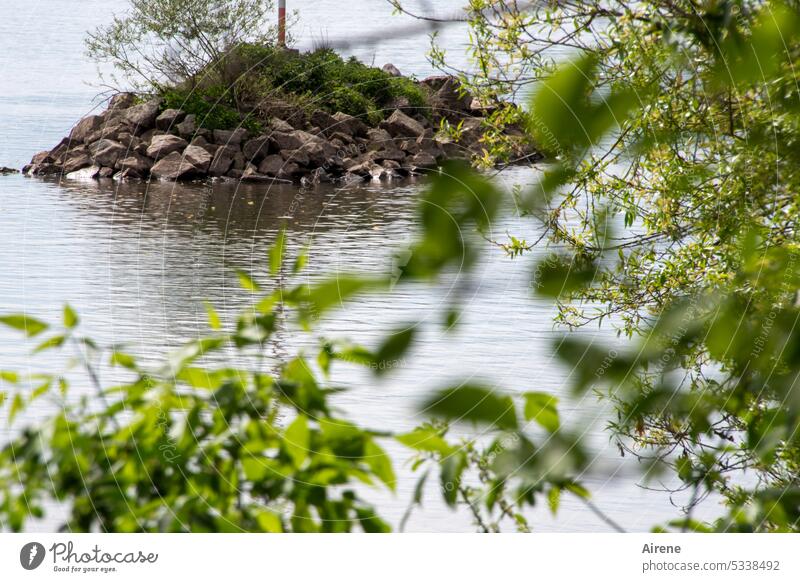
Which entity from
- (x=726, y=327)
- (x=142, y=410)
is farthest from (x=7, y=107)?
(x=726, y=327)

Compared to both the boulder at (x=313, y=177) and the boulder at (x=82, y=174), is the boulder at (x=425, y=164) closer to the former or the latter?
the boulder at (x=313, y=177)

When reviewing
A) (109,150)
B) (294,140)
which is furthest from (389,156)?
(109,150)

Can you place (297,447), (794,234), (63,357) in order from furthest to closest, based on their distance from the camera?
(794,234), (63,357), (297,447)

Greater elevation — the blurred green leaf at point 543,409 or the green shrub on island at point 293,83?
the green shrub on island at point 293,83

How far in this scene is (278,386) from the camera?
78cm

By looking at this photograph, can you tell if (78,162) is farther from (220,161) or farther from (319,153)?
(220,161)

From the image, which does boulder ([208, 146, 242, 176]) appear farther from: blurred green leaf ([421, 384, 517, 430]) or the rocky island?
blurred green leaf ([421, 384, 517, 430])

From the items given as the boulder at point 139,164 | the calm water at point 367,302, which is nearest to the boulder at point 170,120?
the calm water at point 367,302

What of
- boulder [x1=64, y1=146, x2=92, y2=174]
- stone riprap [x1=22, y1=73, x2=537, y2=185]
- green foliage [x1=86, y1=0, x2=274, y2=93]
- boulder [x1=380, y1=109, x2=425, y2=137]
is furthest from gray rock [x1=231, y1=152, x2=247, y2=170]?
boulder [x1=380, y1=109, x2=425, y2=137]

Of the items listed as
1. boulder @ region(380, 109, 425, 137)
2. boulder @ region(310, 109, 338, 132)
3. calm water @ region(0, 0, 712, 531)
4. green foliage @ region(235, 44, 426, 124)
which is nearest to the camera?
calm water @ region(0, 0, 712, 531)

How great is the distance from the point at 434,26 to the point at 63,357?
19.6 inches

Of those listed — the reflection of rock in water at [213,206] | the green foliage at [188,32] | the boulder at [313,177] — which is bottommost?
the reflection of rock in water at [213,206]
